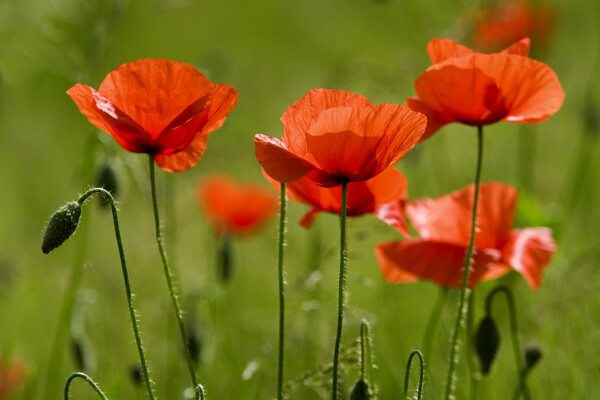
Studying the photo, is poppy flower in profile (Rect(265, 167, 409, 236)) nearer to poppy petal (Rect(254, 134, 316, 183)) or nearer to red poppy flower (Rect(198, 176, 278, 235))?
poppy petal (Rect(254, 134, 316, 183))

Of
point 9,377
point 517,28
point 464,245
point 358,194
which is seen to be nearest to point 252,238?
point 517,28

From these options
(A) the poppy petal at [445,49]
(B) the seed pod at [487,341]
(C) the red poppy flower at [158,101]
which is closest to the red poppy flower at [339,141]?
(C) the red poppy flower at [158,101]

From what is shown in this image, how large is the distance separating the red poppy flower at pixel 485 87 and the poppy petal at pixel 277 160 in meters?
0.25

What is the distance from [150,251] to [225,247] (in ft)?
3.59

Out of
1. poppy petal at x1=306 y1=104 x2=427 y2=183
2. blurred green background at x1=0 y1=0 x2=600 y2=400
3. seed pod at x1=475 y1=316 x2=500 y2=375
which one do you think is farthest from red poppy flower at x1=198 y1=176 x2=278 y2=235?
poppy petal at x1=306 y1=104 x2=427 y2=183

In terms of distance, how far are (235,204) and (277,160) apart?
1559 millimetres

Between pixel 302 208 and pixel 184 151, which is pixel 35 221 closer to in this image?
pixel 302 208

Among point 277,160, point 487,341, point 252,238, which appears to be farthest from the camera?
point 252,238

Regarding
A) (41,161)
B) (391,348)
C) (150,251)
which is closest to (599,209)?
→ (391,348)

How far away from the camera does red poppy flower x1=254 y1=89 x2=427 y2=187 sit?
3.49 ft

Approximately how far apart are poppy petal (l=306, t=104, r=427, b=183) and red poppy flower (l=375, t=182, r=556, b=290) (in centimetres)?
32

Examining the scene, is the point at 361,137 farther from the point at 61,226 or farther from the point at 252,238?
the point at 252,238

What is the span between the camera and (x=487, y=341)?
1.40 meters

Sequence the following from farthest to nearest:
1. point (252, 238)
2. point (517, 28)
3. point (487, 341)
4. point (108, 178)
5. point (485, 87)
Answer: point (517, 28) → point (252, 238) → point (108, 178) → point (487, 341) → point (485, 87)
